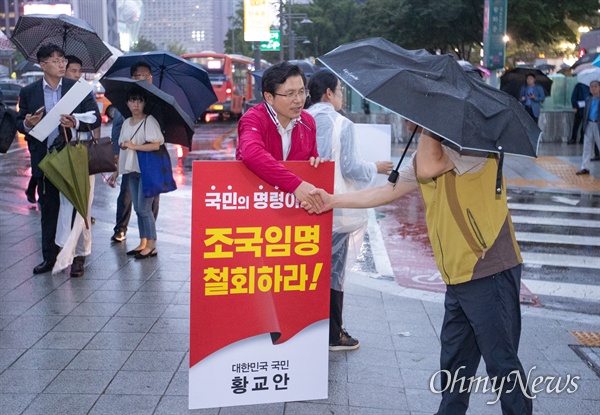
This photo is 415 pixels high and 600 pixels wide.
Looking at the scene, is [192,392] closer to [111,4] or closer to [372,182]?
[372,182]

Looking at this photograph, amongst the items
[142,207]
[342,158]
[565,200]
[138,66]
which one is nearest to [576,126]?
[565,200]

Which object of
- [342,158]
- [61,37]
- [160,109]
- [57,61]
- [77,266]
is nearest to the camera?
[342,158]

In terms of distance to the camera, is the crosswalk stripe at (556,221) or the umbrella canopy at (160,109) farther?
the crosswalk stripe at (556,221)

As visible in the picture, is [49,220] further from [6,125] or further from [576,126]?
[576,126]

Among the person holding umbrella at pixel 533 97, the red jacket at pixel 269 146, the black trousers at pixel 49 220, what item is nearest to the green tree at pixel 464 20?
the person holding umbrella at pixel 533 97

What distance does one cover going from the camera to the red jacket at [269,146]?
388cm

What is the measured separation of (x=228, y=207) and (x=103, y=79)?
13.8 ft

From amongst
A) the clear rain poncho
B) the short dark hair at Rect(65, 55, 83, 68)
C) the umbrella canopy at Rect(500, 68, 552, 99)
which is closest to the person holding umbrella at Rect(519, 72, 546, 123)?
the umbrella canopy at Rect(500, 68, 552, 99)

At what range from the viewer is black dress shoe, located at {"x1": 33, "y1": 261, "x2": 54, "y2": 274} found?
23.6ft

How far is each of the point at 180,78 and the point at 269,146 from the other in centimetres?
427

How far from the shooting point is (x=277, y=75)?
14.2 ft

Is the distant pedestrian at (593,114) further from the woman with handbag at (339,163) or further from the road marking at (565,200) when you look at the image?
the woman with handbag at (339,163)

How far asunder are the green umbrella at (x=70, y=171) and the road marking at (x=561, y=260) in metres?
4.57

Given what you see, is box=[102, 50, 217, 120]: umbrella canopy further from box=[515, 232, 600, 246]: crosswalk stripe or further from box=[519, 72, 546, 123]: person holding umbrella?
box=[519, 72, 546, 123]: person holding umbrella
